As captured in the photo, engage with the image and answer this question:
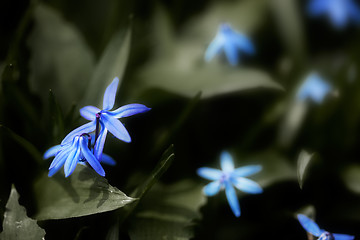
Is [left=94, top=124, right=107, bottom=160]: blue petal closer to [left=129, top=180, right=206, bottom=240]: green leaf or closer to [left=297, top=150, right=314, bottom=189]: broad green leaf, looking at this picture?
[left=129, top=180, right=206, bottom=240]: green leaf

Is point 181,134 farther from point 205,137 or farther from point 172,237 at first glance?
point 172,237

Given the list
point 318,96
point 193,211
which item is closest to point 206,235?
point 193,211

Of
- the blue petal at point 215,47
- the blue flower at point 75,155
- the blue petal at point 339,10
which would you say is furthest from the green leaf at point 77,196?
the blue petal at point 339,10

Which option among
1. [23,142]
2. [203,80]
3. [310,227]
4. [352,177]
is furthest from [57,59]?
[352,177]

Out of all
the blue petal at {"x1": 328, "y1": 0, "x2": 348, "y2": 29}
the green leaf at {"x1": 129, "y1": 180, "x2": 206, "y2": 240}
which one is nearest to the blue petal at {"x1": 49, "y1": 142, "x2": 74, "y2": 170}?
the green leaf at {"x1": 129, "y1": 180, "x2": 206, "y2": 240}

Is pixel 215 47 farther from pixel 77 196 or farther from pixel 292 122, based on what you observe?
pixel 77 196
